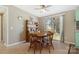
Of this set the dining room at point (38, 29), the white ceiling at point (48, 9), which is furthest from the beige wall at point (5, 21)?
the white ceiling at point (48, 9)

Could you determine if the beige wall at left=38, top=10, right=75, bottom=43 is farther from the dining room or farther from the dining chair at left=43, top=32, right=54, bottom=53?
the dining chair at left=43, top=32, right=54, bottom=53

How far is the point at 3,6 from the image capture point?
2043 mm

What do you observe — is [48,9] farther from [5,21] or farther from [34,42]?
[5,21]

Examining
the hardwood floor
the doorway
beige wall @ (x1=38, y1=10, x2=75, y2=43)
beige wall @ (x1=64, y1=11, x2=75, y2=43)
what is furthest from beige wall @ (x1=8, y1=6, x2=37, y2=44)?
beige wall @ (x1=64, y1=11, x2=75, y2=43)

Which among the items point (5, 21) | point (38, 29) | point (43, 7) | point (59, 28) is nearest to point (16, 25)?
point (5, 21)

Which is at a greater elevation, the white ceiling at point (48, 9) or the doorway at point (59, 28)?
the white ceiling at point (48, 9)

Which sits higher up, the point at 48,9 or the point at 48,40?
the point at 48,9

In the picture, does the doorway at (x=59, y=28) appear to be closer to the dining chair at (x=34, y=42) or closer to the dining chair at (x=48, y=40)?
the dining chair at (x=48, y=40)

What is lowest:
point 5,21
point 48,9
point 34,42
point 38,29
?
point 34,42

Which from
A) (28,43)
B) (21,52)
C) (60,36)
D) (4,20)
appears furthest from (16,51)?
(60,36)

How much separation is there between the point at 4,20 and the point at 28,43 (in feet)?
1.99

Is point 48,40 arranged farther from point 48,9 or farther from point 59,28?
point 48,9

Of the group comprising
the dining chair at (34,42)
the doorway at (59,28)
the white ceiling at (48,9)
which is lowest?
the dining chair at (34,42)

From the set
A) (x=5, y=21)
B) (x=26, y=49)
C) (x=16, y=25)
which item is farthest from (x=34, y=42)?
(x=5, y=21)
